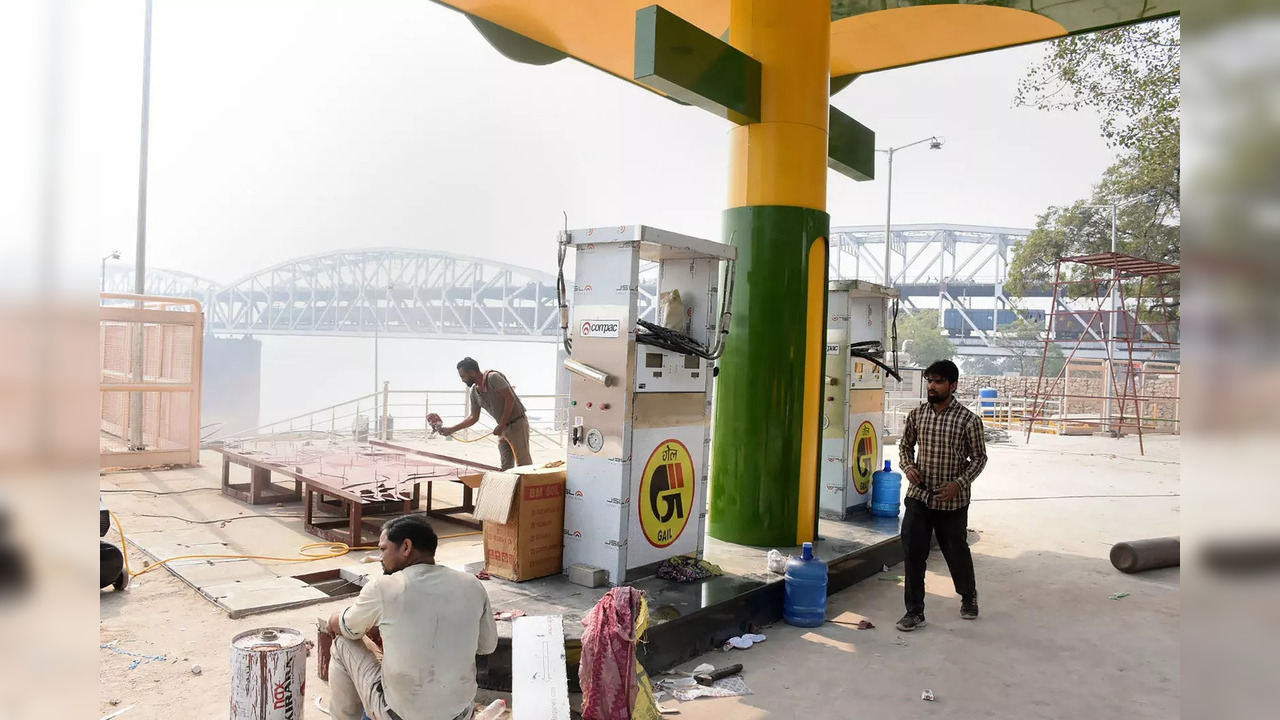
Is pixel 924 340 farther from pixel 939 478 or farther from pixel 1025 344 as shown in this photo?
pixel 939 478

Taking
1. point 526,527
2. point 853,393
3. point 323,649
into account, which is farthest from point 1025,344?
point 323,649

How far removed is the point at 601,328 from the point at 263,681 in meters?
2.78

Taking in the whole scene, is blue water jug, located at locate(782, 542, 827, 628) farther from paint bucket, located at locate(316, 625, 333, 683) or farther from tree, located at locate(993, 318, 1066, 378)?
tree, located at locate(993, 318, 1066, 378)

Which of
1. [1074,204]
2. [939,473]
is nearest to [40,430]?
[939,473]

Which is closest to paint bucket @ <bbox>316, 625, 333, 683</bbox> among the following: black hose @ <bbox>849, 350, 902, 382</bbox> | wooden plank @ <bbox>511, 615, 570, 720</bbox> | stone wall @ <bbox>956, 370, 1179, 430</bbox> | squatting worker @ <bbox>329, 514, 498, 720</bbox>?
wooden plank @ <bbox>511, 615, 570, 720</bbox>

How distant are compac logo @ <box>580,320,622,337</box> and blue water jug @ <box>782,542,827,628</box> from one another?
208 cm

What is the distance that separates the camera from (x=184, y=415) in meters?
11.3

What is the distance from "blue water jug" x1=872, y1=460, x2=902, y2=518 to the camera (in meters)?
8.21

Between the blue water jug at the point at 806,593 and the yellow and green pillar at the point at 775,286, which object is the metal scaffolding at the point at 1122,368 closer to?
the yellow and green pillar at the point at 775,286

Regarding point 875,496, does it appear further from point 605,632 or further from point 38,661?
point 38,661

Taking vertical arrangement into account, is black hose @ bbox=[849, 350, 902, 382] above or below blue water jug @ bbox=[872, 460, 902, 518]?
above

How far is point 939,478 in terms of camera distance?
18.4 ft

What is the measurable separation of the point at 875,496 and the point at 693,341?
148 inches

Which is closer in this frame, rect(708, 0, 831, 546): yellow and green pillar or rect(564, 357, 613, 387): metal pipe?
rect(564, 357, 613, 387): metal pipe
